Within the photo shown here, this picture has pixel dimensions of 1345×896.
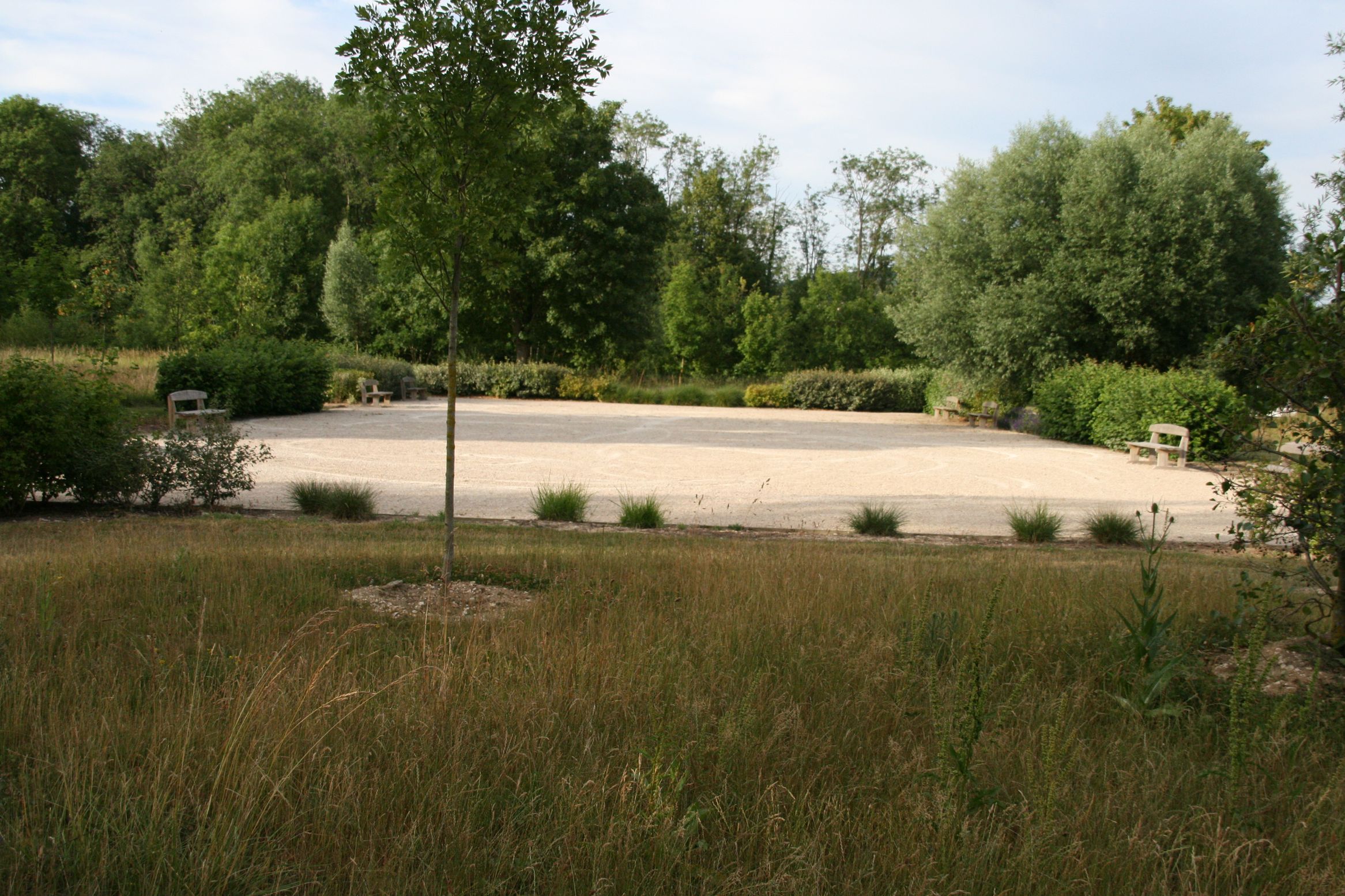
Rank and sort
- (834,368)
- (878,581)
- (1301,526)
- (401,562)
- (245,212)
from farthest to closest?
(245,212)
(834,368)
(401,562)
(878,581)
(1301,526)

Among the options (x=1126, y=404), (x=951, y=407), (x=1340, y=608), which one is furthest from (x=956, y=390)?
(x=1340, y=608)

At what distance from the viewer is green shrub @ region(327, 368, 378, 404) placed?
30078 millimetres

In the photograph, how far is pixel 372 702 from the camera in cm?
331

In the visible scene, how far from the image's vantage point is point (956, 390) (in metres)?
30.9

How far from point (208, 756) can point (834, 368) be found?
146 ft

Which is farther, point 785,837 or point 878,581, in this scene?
point 878,581

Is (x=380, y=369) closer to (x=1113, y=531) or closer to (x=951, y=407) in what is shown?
(x=951, y=407)

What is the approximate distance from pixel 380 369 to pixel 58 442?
23.7 metres

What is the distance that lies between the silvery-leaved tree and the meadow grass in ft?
6.24

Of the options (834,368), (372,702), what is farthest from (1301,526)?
(834,368)

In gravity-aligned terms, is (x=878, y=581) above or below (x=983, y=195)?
below

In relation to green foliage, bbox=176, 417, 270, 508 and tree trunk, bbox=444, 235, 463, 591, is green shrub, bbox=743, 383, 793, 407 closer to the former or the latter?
green foliage, bbox=176, 417, 270, 508

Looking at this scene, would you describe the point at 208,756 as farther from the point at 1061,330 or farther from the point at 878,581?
the point at 1061,330

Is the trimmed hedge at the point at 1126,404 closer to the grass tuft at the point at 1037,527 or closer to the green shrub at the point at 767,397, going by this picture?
the grass tuft at the point at 1037,527
